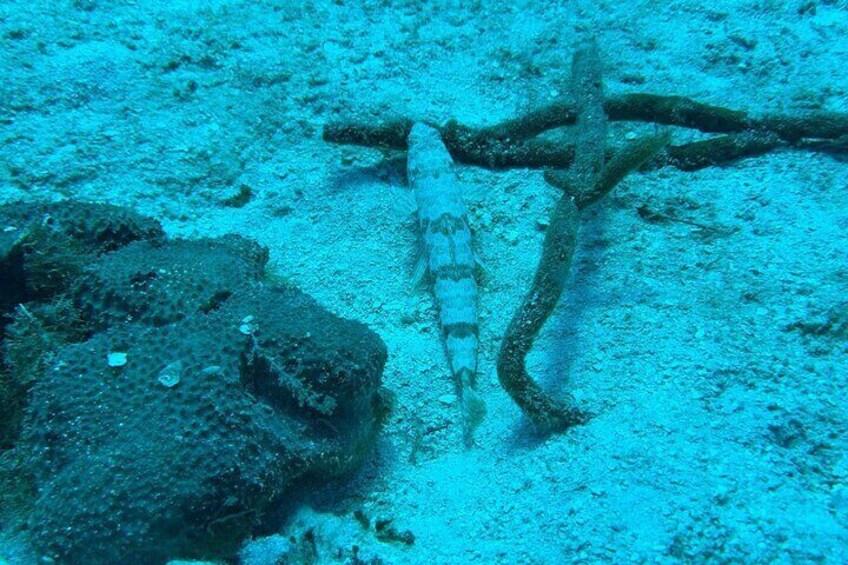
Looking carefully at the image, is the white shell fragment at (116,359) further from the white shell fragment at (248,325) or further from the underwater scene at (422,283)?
the white shell fragment at (248,325)

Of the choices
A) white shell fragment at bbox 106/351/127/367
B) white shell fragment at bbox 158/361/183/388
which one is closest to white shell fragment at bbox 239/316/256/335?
white shell fragment at bbox 158/361/183/388

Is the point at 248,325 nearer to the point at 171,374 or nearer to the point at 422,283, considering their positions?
the point at 171,374

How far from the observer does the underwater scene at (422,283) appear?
2.22 metres

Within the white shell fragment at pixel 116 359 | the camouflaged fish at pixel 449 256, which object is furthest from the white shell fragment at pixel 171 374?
the camouflaged fish at pixel 449 256

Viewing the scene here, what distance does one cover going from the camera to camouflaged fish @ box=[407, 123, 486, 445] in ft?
11.1

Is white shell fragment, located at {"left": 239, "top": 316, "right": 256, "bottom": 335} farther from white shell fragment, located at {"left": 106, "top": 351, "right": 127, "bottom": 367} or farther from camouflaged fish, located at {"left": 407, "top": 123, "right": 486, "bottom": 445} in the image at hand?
camouflaged fish, located at {"left": 407, "top": 123, "right": 486, "bottom": 445}

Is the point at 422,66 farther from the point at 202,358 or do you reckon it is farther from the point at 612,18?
the point at 202,358

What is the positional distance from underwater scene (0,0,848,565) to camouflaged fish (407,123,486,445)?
3cm

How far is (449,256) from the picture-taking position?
411 centimetres

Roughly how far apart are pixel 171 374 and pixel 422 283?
2.10m

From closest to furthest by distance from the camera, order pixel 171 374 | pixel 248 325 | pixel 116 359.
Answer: pixel 171 374
pixel 116 359
pixel 248 325

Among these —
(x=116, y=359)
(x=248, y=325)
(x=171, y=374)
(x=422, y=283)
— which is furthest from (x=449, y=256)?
(x=116, y=359)

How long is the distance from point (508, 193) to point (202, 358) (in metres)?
2.92

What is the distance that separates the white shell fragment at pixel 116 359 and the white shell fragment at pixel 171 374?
23 cm
